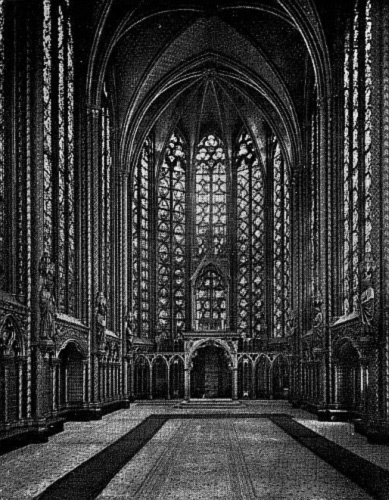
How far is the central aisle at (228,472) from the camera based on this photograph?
12633 mm

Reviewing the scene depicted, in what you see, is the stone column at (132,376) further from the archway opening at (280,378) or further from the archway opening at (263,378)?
the archway opening at (280,378)

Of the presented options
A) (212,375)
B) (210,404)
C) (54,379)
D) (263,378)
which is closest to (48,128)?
(54,379)

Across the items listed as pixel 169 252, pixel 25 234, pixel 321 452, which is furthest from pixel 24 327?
pixel 169 252

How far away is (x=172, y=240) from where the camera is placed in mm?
48188

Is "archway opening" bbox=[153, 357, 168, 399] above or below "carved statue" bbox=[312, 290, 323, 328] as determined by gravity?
below

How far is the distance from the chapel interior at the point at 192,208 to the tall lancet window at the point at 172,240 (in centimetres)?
9

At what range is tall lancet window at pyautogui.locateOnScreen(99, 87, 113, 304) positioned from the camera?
34.0m

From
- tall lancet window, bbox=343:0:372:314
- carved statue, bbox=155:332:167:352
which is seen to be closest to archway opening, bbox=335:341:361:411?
tall lancet window, bbox=343:0:372:314

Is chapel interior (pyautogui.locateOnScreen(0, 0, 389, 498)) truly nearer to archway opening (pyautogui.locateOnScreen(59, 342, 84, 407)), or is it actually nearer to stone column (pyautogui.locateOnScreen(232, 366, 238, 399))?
archway opening (pyautogui.locateOnScreen(59, 342, 84, 407))

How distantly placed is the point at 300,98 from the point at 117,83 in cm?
885

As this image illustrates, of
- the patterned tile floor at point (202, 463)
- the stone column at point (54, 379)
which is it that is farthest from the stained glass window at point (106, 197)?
the patterned tile floor at point (202, 463)

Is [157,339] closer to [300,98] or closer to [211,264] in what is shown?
[211,264]

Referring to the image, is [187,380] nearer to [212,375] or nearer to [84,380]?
[212,375]

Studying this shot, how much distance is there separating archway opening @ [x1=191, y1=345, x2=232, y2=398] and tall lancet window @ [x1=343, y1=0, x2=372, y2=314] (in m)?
17.8
